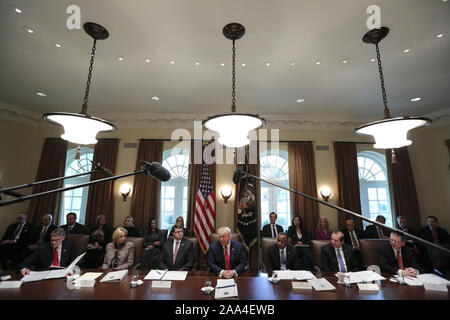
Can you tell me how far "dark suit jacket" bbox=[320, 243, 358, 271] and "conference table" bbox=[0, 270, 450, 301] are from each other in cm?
107

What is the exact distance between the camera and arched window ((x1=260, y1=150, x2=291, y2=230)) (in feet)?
20.8

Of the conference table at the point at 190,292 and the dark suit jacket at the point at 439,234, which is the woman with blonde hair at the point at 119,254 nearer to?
the conference table at the point at 190,292

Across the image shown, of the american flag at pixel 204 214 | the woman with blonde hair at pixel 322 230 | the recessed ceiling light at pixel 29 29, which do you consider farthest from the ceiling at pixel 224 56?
the woman with blonde hair at pixel 322 230

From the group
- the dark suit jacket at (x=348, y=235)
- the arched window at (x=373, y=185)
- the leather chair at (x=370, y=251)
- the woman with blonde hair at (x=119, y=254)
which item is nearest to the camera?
the woman with blonde hair at (x=119, y=254)

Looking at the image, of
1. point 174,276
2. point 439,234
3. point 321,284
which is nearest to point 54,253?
point 174,276

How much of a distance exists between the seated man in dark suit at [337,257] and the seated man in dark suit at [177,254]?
2016mm

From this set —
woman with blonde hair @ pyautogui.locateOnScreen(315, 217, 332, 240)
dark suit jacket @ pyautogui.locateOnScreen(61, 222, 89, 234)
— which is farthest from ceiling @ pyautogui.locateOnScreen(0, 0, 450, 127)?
dark suit jacket @ pyautogui.locateOnScreen(61, 222, 89, 234)

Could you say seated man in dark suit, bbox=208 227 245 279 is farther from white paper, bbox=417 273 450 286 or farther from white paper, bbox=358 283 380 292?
white paper, bbox=417 273 450 286

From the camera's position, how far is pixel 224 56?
3.66 meters

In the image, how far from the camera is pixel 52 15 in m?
2.88

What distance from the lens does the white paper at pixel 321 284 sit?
6.72 ft

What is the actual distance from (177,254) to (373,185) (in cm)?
614

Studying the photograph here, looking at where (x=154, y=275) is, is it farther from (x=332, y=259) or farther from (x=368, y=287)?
(x=332, y=259)
